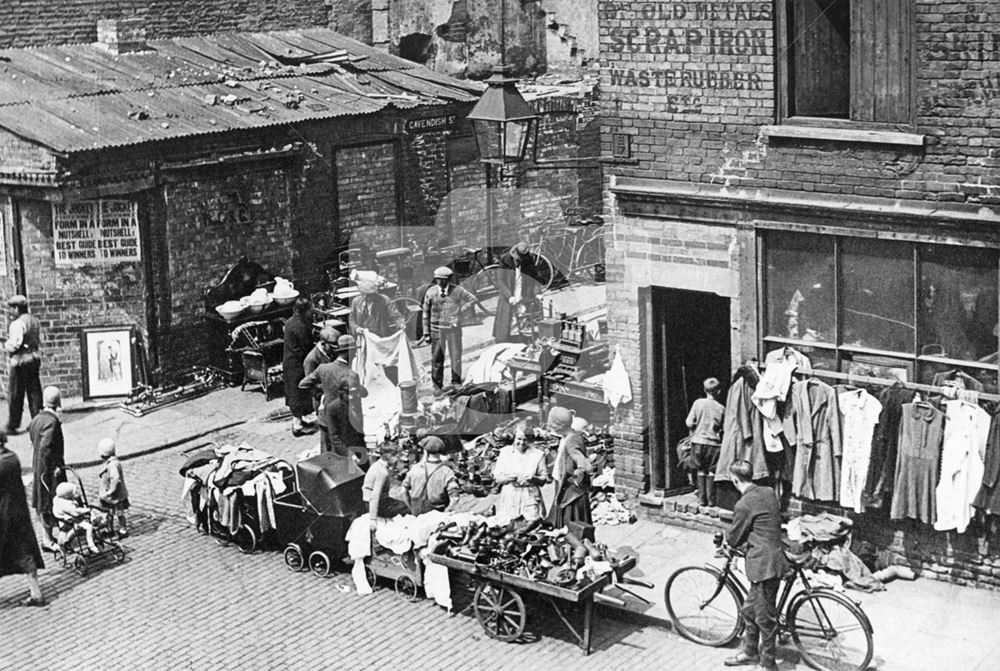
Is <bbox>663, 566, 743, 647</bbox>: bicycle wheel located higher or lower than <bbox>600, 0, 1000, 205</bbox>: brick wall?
lower

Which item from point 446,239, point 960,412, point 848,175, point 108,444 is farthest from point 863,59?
point 446,239

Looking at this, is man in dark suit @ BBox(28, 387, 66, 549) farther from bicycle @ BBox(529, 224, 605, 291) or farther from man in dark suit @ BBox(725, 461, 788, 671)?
bicycle @ BBox(529, 224, 605, 291)

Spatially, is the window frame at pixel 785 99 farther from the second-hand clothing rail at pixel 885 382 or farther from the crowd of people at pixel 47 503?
the crowd of people at pixel 47 503

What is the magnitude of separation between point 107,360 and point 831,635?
512 inches

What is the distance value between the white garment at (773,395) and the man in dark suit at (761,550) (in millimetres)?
2540

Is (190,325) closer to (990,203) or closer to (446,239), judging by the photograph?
(446,239)

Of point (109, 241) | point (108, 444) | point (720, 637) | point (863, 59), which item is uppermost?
point (863, 59)

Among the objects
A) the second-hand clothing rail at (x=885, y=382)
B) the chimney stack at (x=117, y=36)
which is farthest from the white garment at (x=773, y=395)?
the chimney stack at (x=117, y=36)

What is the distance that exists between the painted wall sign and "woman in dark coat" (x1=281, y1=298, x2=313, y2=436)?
7086 millimetres

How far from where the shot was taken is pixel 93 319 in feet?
77.8

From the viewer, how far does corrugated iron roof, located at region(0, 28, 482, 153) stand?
23.5 meters

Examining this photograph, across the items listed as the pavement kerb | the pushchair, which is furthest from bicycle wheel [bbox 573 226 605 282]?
the pushchair

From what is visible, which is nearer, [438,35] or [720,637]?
[720,637]

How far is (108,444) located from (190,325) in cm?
659
